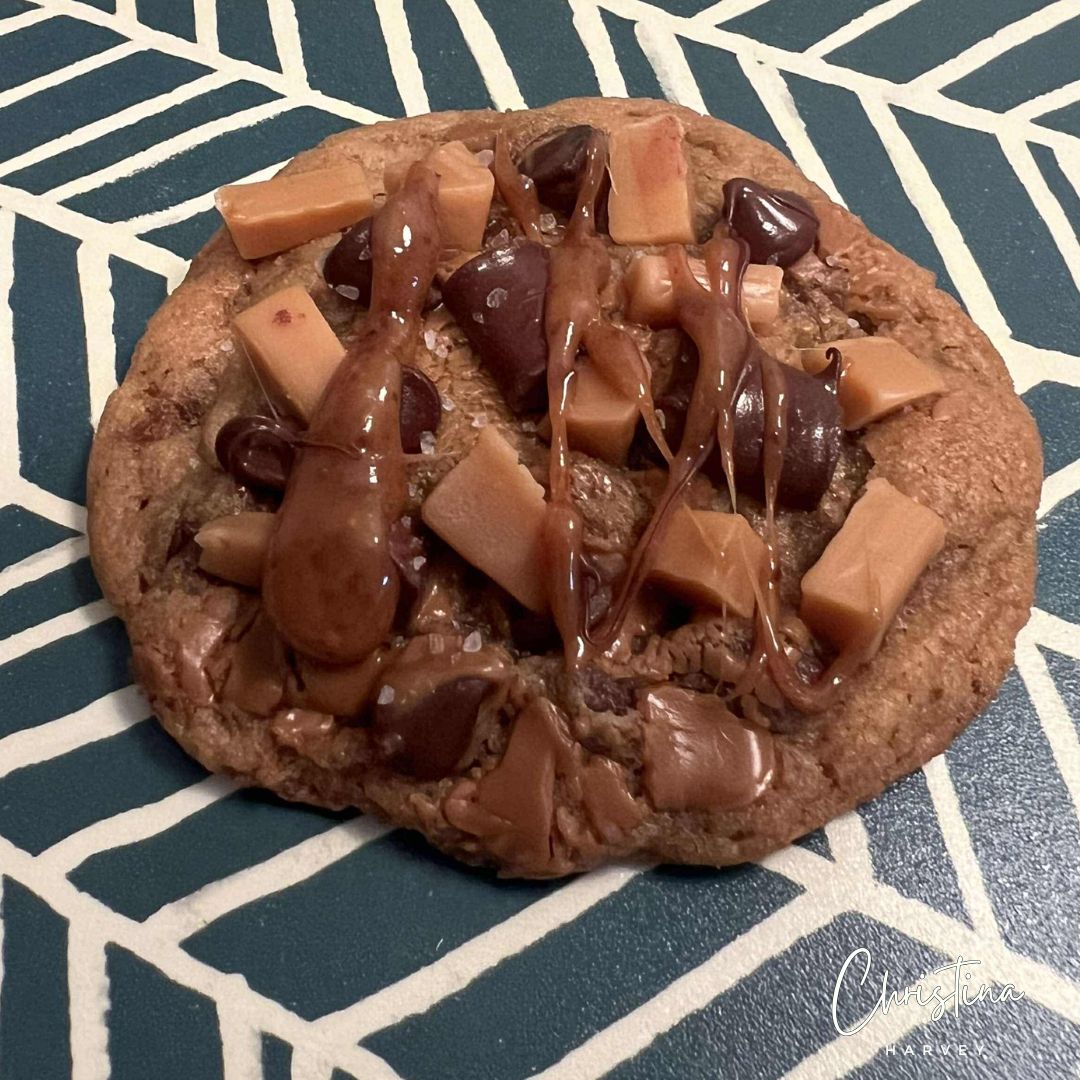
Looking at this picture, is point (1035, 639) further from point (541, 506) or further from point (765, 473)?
point (541, 506)

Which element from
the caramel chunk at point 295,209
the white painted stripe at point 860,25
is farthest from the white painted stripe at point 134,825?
the white painted stripe at point 860,25

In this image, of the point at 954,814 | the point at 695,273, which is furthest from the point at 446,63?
the point at 954,814

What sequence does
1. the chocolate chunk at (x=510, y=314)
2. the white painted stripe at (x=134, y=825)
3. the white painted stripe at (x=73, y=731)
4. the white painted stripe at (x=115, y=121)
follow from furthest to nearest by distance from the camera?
1. the white painted stripe at (x=115, y=121)
2. the white painted stripe at (x=73, y=731)
3. the white painted stripe at (x=134, y=825)
4. the chocolate chunk at (x=510, y=314)

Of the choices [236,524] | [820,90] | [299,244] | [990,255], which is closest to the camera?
[236,524]

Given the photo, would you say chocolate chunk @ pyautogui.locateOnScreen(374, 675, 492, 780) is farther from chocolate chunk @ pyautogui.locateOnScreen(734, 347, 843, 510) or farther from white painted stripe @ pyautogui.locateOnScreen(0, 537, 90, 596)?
white painted stripe @ pyautogui.locateOnScreen(0, 537, 90, 596)

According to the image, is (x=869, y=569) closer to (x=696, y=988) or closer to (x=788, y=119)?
(x=696, y=988)

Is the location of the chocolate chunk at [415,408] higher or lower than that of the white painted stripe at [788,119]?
lower

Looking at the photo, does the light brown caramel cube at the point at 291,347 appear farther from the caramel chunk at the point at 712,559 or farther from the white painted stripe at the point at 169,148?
the white painted stripe at the point at 169,148
